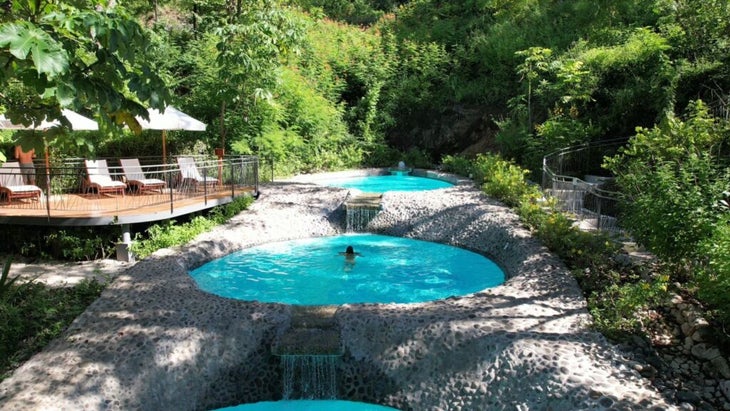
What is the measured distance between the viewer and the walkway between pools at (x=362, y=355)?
5.12 meters

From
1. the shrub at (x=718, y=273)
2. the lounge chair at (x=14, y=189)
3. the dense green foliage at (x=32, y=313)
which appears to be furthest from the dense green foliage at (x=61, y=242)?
the shrub at (x=718, y=273)

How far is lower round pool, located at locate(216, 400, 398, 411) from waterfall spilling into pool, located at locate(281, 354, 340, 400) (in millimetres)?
106

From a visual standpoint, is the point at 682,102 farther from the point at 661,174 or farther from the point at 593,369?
the point at 593,369

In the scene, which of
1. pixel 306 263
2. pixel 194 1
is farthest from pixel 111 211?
pixel 194 1

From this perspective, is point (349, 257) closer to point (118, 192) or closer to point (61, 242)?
point (61, 242)

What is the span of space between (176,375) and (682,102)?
1377 cm

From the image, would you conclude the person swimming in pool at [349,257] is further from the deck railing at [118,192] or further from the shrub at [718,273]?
the shrub at [718,273]

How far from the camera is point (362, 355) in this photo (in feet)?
20.4

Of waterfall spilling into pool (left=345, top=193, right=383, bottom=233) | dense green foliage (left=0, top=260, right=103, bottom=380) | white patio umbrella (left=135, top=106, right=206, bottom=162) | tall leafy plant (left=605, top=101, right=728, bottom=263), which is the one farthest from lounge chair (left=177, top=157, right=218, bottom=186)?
tall leafy plant (left=605, top=101, right=728, bottom=263)

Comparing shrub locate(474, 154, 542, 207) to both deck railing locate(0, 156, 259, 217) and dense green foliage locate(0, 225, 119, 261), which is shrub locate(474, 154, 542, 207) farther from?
dense green foliage locate(0, 225, 119, 261)

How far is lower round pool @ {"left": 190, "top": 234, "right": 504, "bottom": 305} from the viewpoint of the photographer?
8562mm

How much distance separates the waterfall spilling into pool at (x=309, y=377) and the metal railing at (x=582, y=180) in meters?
6.04

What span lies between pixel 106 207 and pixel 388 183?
1148cm

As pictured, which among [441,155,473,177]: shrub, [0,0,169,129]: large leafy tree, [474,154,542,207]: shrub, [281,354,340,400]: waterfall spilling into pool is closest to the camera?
[0,0,169,129]: large leafy tree
